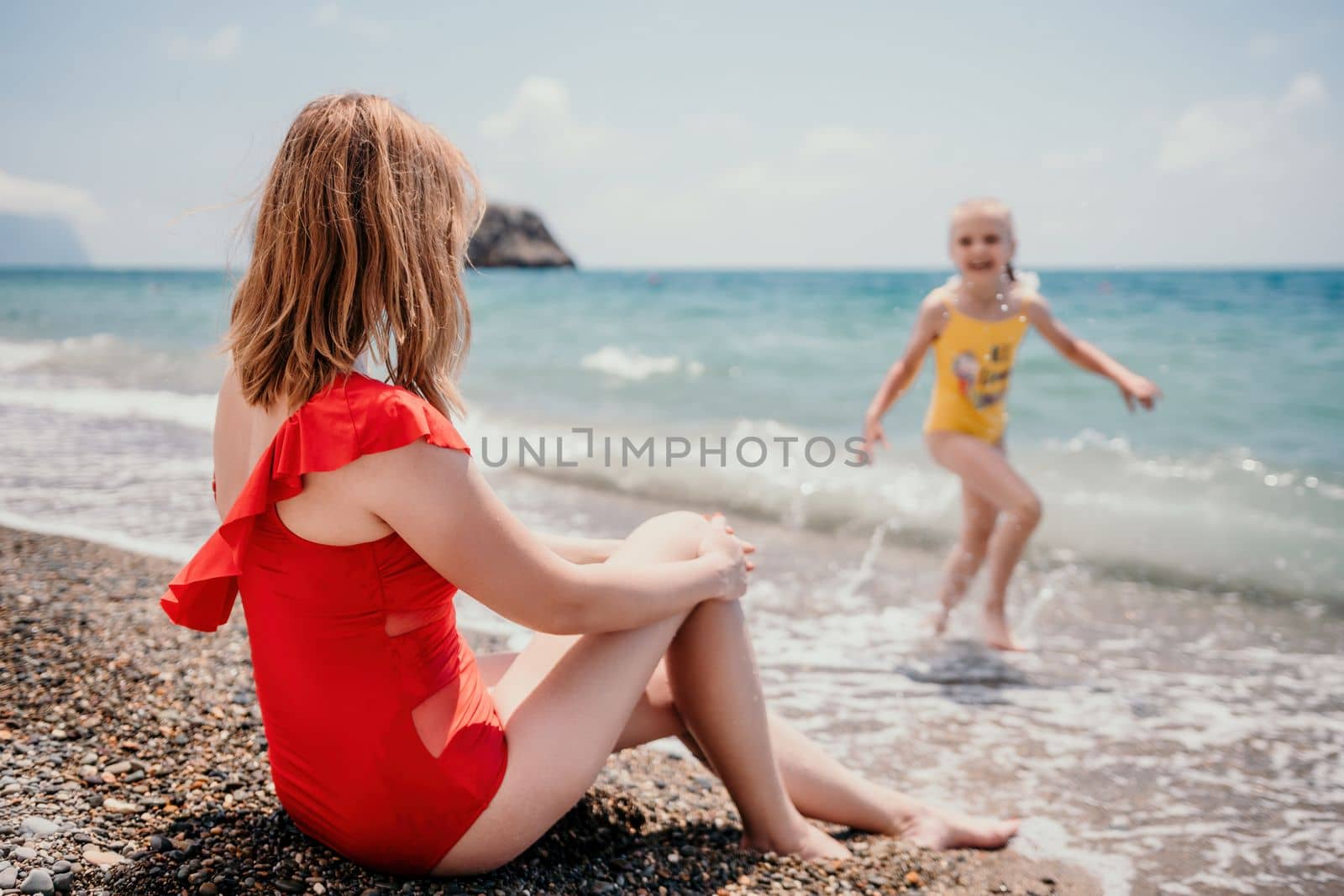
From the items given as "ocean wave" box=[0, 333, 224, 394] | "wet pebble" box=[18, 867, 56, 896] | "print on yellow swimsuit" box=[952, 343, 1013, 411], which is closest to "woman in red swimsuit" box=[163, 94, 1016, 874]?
"wet pebble" box=[18, 867, 56, 896]

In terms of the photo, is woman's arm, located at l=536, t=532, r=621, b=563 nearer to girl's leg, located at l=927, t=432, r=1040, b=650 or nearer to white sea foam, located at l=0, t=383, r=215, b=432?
girl's leg, located at l=927, t=432, r=1040, b=650

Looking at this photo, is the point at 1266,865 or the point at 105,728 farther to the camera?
the point at 1266,865

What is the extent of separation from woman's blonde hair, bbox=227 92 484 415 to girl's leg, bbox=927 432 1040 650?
12.5 feet

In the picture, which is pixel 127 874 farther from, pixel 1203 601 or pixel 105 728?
pixel 1203 601

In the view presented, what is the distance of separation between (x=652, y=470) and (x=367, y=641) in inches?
267

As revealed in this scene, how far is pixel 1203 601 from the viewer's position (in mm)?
5719

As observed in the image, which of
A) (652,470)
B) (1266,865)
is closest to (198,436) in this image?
(652,470)

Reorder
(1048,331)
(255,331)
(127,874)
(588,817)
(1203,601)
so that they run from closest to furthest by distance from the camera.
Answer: (255,331), (127,874), (588,817), (1048,331), (1203,601)

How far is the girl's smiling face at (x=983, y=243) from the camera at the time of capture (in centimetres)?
528

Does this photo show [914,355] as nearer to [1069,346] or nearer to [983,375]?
[983,375]

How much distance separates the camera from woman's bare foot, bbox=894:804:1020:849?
294 centimetres

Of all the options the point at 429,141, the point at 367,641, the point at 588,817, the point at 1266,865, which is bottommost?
the point at 1266,865

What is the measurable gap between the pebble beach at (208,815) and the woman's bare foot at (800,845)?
0.09 ft

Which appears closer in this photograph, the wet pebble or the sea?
the wet pebble
